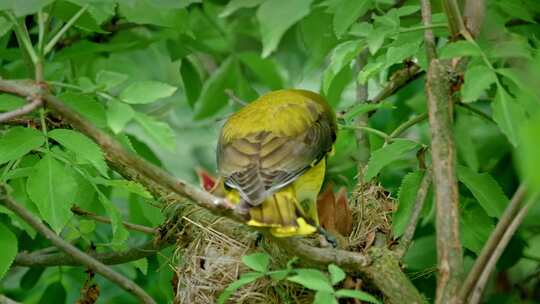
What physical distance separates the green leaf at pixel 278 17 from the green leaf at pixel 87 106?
108 cm

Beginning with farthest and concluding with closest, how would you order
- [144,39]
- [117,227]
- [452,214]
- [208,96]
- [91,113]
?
[208,96] < [144,39] < [117,227] < [91,113] < [452,214]

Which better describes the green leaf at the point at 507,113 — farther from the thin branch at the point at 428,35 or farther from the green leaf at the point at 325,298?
the green leaf at the point at 325,298

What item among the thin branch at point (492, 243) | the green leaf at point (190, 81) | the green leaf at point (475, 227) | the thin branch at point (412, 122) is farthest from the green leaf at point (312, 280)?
the green leaf at point (190, 81)

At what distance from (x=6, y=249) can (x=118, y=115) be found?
893mm

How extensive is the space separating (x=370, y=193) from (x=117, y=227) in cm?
114

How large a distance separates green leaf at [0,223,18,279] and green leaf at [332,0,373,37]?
3.97 feet

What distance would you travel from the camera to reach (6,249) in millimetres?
3219

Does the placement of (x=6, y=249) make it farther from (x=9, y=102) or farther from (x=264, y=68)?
(x=264, y=68)

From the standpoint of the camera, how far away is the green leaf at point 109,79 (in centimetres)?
277

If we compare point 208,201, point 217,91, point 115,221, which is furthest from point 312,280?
point 217,91

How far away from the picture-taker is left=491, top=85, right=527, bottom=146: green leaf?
244 cm

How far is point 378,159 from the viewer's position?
314 cm

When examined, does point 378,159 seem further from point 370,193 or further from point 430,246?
point 430,246

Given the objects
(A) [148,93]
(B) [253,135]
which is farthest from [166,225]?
(A) [148,93]
